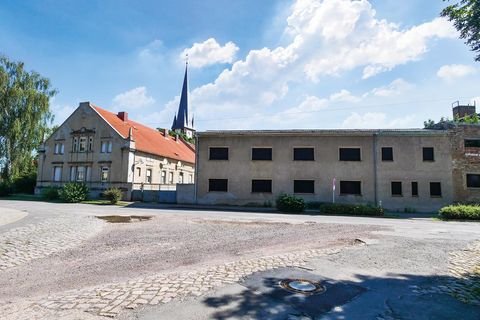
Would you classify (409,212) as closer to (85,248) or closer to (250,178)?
(250,178)

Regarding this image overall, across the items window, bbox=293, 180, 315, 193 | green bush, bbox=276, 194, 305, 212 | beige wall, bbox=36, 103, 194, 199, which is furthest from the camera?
beige wall, bbox=36, 103, 194, 199

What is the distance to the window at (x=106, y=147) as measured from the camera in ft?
111

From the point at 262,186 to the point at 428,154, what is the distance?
14203 millimetres

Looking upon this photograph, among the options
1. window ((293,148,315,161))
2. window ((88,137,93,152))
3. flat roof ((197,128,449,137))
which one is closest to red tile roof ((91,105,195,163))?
window ((88,137,93,152))

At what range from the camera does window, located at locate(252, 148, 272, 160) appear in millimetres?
27031

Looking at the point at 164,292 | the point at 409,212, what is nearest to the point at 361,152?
the point at 409,212

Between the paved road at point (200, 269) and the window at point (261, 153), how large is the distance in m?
16.1

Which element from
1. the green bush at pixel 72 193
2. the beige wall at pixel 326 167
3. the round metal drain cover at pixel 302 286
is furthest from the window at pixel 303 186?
the round metal drain cover at pixel 302 286

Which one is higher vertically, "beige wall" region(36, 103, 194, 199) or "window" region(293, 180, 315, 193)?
"beige wall" region(36, 103, 194, 199)

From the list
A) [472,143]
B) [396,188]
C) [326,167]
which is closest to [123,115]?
[326,167]

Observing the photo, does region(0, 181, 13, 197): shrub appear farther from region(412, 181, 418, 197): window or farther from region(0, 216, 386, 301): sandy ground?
region(412, 181, 418, 197): window

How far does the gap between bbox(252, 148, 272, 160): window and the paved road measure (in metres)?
16.1

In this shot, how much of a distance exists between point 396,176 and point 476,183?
21.3 ft

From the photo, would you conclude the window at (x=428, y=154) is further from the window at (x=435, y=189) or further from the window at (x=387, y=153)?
the window at (x=387, y=153)
